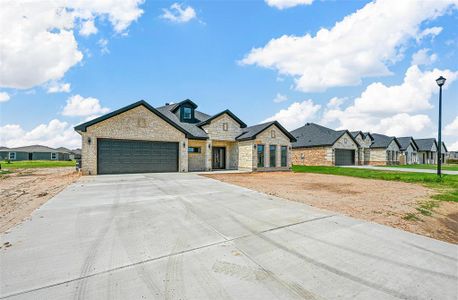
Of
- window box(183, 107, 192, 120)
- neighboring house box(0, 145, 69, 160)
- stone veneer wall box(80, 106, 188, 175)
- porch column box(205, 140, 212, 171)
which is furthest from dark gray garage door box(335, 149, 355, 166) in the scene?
neighboring house box(0, 145, 69, 160)

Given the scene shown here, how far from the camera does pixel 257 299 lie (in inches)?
93.5

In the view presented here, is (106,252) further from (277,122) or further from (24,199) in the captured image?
(277,122)

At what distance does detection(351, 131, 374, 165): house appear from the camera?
35844mm

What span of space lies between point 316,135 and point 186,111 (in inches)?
833

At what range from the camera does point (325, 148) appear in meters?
29.5

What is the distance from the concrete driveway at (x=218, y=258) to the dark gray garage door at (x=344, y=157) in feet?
92.8

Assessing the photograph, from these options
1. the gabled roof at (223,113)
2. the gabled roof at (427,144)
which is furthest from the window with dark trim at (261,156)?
the gabled roof at (427,144)

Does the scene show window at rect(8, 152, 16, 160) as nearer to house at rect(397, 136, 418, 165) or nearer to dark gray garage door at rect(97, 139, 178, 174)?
dark gray garage door at rect(97, 139, 178, 174)

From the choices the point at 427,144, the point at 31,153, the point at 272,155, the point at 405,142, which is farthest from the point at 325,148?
the point at 31,153

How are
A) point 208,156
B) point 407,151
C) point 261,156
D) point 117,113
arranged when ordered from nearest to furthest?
point 117,113 < point 208,156 < point 261,156 < point 407,151

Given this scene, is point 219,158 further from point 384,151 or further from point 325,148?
point 384,151

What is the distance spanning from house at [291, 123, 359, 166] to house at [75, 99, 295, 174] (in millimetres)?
9691

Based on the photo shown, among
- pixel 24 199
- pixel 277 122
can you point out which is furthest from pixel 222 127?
pixel 24 199

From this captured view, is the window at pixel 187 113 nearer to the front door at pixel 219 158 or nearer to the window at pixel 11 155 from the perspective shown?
the front door at pixel 219 158
